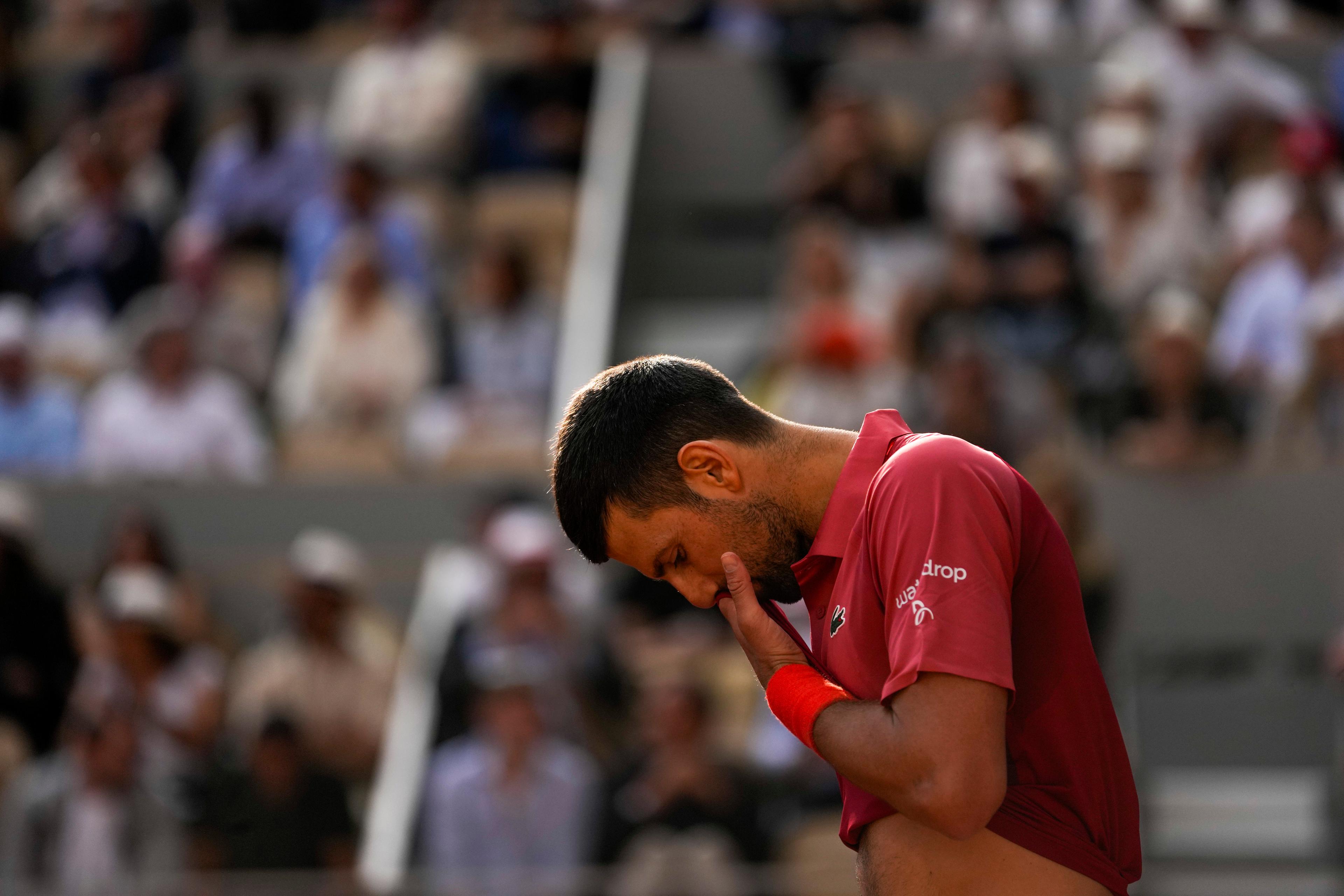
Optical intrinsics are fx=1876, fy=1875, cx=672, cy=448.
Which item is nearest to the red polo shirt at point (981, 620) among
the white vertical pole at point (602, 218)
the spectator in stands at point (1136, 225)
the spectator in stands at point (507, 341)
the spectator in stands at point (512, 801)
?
the spectator in stands at point (512, 801)

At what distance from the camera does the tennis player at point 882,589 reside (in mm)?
2443

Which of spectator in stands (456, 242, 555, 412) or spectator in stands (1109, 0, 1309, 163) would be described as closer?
spectator in stands (456, 242, 555, 412)

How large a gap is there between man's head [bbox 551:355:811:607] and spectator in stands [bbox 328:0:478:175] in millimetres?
9897

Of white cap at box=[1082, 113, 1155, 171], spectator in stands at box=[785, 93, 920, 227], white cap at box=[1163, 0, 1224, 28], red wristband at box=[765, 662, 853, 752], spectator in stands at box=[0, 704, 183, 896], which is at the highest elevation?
red wristband at box=[765, 662, 853, 752]

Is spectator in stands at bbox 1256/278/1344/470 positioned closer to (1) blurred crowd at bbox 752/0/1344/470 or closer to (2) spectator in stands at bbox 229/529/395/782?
(1) blurred crowd at bbox 752/0/1344/470

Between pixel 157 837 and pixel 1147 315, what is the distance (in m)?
5.44

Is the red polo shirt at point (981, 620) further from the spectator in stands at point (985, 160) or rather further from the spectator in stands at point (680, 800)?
the spectator in stands at point (985, 160)

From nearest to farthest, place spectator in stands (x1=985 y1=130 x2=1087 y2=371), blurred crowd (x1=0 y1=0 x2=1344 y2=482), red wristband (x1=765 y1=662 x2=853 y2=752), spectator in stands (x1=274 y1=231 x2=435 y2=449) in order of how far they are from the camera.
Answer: red wristband (x1=765 y1=662 x2=853 y2=752) → blurred crowd (x1=0 y1=0 x2=1344 y2=482) → spectator in stands (x1=985 y1=130 x2=1087 y2=371) → spectator in stands (x1=274 y1=231 x2=435 y2=449)

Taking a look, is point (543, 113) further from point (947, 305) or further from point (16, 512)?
point (16, 512)

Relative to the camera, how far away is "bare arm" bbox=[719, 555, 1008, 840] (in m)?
2.37

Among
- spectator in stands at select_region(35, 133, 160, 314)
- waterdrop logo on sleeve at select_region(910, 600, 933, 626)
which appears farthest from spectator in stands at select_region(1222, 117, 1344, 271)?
waterdrop logo on sleeve at select_region(910, 600, 933, 626)

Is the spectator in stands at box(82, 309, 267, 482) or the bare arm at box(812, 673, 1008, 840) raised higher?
the bare arm at box(812, 673, 1008, 840)

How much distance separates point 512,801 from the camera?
7621 millimetres

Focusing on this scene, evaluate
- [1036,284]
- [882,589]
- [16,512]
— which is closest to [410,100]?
[16,512]
